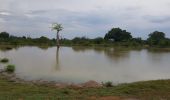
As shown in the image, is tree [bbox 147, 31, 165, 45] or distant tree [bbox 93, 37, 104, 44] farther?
distant tree [bbox 93, 37, 104, 44]

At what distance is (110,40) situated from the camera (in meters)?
81.4

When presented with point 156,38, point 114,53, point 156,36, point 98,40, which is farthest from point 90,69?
point 156,36

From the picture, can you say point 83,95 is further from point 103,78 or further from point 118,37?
point 118,37

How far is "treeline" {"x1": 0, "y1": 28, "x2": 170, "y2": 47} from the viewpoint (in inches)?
2879

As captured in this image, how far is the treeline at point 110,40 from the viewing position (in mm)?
73125

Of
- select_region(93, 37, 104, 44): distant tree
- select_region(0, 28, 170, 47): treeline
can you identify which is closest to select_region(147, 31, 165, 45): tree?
select_region(0, 28, 170, 47): treeline

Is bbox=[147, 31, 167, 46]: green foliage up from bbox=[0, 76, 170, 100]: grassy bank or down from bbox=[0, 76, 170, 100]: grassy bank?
up

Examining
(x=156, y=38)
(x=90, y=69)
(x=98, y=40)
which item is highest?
(x=156, y=38)

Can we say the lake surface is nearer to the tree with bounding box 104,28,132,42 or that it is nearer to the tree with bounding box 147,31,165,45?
the tree with bounding box 147,31,165,45

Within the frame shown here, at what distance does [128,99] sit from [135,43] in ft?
212

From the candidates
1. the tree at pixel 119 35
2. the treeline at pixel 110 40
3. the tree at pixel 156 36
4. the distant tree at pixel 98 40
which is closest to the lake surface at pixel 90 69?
the treeline at pixel 110 40

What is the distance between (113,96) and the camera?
10.1 m

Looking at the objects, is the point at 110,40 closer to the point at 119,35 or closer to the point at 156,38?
the point at 119,35

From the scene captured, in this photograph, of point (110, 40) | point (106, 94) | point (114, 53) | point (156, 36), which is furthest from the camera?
point (110, 40)
